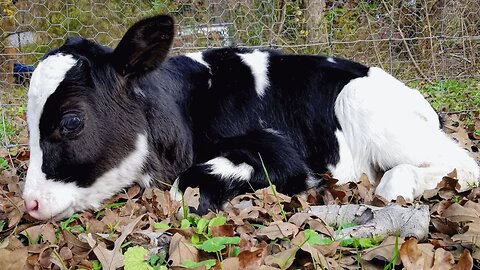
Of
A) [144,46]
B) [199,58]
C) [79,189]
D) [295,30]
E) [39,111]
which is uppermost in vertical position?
[144,46]

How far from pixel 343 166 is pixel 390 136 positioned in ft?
0.99

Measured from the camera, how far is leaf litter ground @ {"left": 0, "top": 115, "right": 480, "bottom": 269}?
1771 millimetres

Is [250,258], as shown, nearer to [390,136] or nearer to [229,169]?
[229,169]

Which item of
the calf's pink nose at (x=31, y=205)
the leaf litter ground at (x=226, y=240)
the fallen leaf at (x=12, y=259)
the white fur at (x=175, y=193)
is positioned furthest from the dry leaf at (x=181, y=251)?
the calf's pink nose at (x=31, y=205)

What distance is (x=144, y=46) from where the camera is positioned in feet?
8.75

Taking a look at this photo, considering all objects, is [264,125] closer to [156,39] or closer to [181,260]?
[156,39]

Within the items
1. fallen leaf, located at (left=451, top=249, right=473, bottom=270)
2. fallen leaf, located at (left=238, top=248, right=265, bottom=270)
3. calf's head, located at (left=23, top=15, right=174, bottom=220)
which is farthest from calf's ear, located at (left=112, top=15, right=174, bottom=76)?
fallen leaf, located at (left=451, top=249, right=473, bottom=270)

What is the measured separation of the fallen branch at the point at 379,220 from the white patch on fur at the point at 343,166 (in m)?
0.85

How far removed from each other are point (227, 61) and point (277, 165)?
2.38ft

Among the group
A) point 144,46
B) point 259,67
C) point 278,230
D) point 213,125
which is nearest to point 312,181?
point 213,125

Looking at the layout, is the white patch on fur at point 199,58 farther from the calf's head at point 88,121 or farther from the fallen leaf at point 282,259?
the fallen leaf at point 282,259

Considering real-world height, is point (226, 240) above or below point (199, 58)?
below

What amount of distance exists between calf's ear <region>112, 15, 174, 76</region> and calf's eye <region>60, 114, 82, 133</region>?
34 cm

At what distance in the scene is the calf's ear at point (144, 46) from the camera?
260cm
